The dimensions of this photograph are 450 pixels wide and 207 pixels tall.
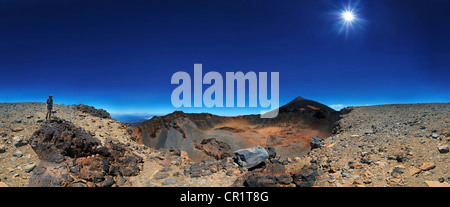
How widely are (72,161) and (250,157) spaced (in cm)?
1010

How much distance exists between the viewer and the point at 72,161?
900 cm

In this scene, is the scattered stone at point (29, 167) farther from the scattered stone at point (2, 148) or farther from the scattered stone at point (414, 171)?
the scattered stone at point (414, 171)

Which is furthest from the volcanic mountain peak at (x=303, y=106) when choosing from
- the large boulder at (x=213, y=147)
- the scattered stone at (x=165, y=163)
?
the scattered stone at (x=165, y=163)

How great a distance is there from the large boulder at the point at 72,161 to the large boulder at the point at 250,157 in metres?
6.71

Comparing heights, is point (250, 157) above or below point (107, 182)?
above

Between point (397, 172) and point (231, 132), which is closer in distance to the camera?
point (397, 172)

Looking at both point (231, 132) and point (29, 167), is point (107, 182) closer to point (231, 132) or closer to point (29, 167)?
point (29, 167)

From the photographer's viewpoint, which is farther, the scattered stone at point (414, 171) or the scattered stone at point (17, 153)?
the scattered stone at point (17, 153)

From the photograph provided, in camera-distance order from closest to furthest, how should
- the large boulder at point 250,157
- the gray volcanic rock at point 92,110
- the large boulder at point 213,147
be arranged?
the large boulder at point 250,157 → the gray volcanic rock at point 92,110 → the large boulder at point 213,147

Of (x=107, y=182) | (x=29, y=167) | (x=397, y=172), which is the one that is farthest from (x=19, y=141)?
(x=397, y=172)

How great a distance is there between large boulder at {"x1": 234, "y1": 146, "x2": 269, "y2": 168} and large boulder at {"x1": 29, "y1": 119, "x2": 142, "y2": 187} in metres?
6.71

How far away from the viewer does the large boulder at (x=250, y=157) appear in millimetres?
12726

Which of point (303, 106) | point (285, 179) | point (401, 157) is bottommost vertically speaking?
point (285, 179)

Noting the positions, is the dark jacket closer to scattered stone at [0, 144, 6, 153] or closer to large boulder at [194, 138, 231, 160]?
scattered stone at [0, 144, 6, 153]
